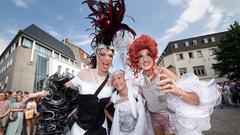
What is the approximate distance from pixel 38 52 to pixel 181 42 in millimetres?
26267

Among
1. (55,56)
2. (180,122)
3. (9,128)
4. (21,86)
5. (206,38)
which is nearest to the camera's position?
(180,122)

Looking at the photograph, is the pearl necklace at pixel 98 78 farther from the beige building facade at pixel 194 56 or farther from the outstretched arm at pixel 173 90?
the beige building facade at pixel 194 56

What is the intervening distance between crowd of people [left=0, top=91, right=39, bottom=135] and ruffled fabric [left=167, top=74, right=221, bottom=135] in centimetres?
526

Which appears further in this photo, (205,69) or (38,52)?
(205,69)

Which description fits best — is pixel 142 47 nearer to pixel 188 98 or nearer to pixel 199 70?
pixel 188 98

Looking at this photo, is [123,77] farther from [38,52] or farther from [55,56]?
[55,56]

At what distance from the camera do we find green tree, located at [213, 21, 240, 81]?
17.4m

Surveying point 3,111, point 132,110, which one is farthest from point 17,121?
point 132,110

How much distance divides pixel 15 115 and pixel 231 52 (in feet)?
73.0

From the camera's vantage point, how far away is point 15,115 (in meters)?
5.30

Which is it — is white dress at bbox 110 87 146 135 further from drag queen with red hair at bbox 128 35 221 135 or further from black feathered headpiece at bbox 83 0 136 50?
black feathered headpiece at bbox 83 0 136 50

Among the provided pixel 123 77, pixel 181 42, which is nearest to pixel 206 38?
pixel 181 42

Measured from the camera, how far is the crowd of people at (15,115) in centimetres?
506

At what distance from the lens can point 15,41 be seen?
62.0 feet
